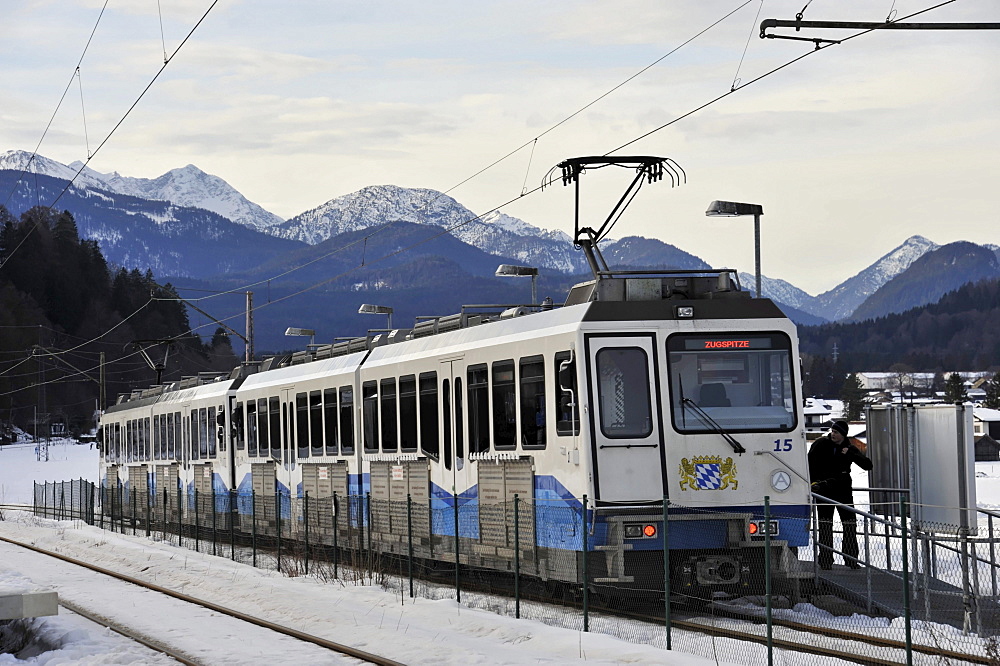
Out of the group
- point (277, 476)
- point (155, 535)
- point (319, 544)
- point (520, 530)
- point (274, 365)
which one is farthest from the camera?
point (155, 535)

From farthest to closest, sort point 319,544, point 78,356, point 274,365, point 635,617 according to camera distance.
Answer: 1. point 78,356
2. point 274,365
3. point 319,544
4. point 635,617

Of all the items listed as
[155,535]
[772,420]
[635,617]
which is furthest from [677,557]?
[155,535]

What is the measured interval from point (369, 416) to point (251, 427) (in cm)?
744

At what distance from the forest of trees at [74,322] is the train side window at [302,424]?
104m

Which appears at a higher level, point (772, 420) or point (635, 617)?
point (772, 420)

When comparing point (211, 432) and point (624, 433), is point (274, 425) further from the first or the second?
point (624, 433)

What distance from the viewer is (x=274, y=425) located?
2669cm

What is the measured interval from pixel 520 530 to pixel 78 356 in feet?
416

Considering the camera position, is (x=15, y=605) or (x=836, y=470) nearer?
(x=15, y=605)

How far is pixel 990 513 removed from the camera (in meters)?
12.9

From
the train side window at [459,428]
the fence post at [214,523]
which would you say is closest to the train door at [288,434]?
the fence post at [214,523]

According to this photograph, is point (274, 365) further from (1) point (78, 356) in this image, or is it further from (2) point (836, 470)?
(1) point (78, 356)

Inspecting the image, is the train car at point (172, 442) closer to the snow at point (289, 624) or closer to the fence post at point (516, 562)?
the snow at point (289, 624)

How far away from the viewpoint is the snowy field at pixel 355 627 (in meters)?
A: 12.8
